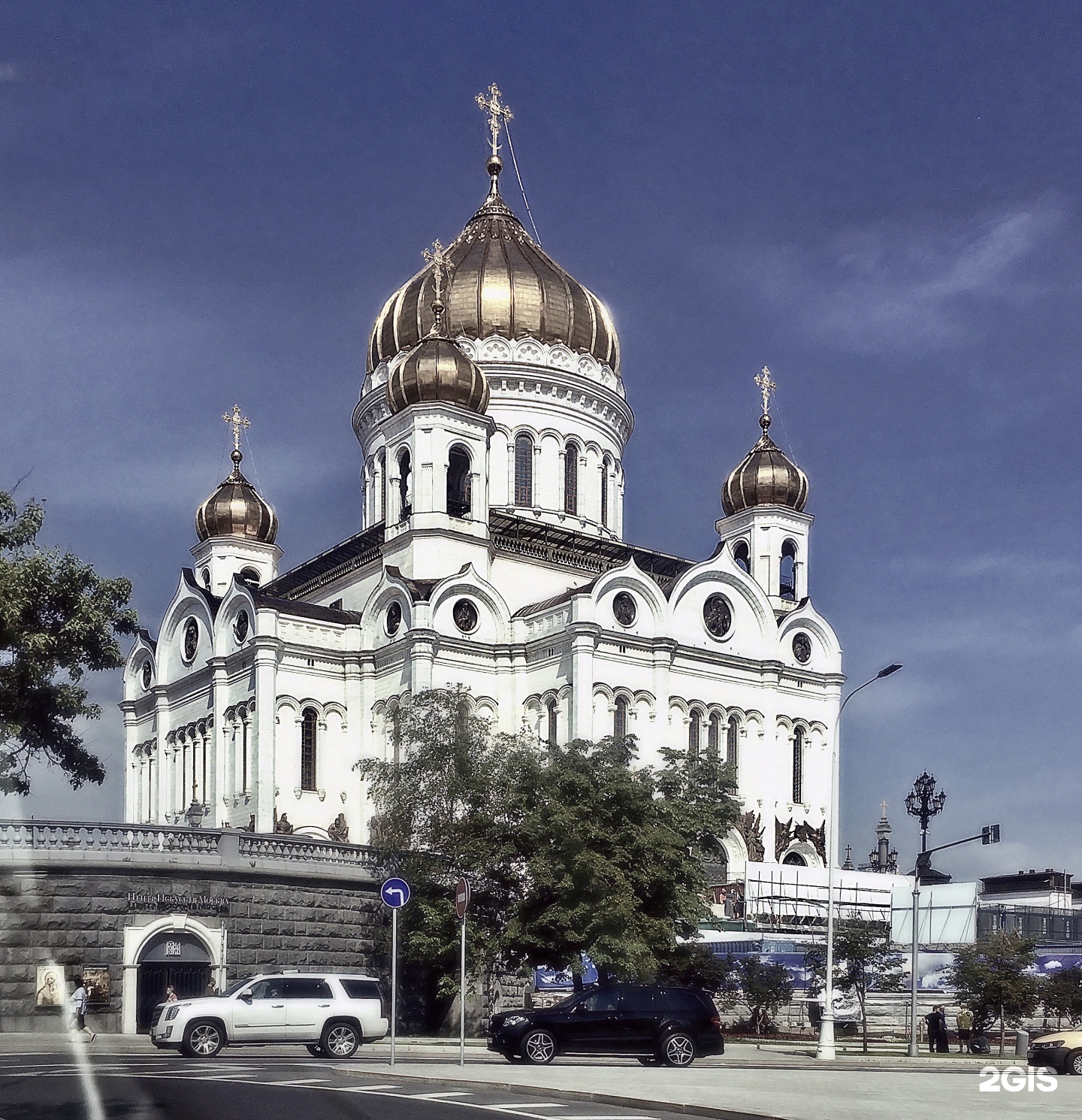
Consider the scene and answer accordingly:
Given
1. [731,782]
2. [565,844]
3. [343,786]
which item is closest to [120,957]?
[565,844]

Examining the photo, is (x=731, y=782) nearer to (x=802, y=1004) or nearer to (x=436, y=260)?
(x=802, y=1004)

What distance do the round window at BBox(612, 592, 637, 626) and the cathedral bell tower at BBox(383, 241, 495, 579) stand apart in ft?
17.1

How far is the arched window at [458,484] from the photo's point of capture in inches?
2514

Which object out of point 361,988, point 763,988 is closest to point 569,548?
point 763,988

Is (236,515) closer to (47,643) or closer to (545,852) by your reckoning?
(545,852)

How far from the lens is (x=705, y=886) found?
41.8 meters

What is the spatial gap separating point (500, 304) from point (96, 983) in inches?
1560

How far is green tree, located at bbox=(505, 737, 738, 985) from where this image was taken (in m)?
38.0

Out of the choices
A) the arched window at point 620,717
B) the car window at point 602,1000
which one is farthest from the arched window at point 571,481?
the car window at point 602,1000

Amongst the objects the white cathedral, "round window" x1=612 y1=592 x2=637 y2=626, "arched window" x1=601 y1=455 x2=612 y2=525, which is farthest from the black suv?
"arched window" x1=601 y1=455 x2=612 y2=525

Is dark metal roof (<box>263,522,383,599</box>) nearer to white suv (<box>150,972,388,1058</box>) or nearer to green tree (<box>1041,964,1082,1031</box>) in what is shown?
green tree (<box>1041,964,1082,1031</box>)

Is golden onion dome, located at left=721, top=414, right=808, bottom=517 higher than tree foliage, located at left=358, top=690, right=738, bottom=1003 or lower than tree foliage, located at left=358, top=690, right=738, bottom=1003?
higher

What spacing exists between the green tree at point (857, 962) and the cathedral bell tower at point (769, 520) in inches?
1003

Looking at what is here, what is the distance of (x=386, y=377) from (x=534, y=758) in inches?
1239
